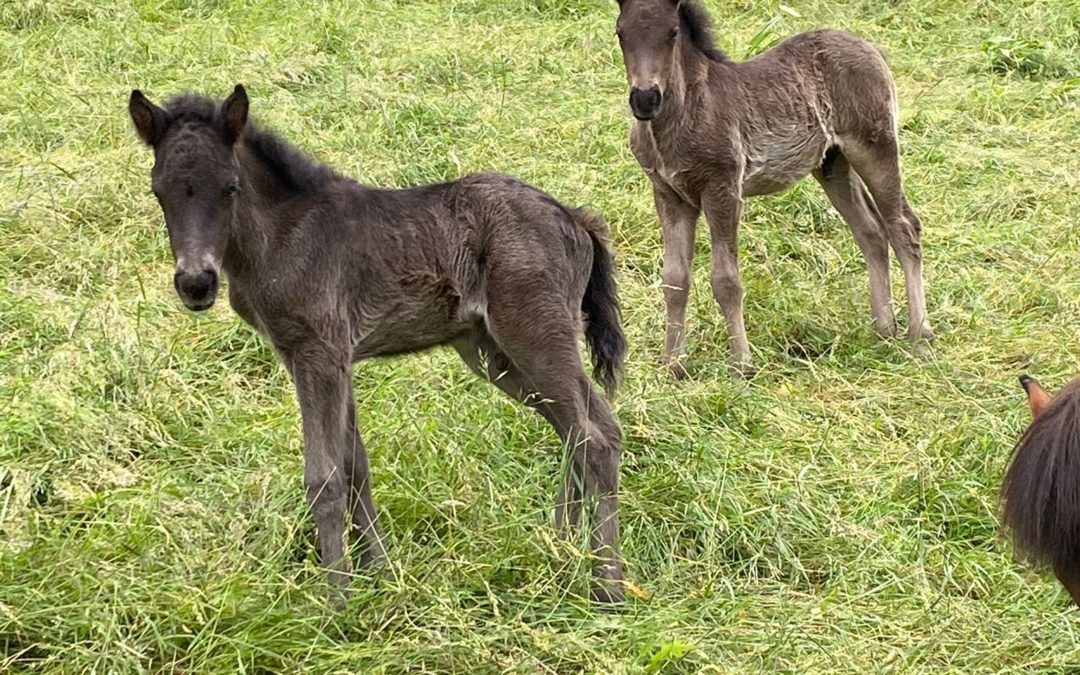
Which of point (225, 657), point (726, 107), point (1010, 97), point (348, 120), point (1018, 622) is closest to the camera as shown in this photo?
point (225, 657)

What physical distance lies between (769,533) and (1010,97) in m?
6.57

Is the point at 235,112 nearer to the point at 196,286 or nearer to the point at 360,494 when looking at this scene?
the point at 196,286

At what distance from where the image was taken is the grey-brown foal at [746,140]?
675 cm

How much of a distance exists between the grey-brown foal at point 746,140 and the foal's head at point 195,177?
8.28ft

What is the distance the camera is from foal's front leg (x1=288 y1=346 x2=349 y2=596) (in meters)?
4.55

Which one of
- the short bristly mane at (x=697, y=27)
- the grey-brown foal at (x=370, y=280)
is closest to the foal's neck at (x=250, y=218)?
the grey-brown foal at (x=370, y=280)

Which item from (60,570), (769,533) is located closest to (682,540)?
(769,533)

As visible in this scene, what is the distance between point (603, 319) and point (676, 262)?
186cm

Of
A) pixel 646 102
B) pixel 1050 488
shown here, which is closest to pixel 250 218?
pixel 646 102

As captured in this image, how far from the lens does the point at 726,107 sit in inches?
277

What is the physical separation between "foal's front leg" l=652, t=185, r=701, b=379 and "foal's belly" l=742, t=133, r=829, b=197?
1.14 feet

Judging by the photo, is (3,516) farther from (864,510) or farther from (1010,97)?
(1010,97)

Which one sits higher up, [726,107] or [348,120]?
[726,107]

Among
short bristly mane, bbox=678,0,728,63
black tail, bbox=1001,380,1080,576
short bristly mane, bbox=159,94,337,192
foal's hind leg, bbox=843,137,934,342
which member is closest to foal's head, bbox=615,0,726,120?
short bristly mane, bbox=678,0,728,63
